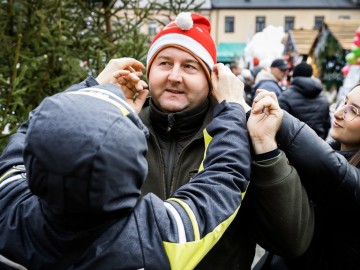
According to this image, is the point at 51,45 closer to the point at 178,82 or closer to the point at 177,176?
the point at 178,82

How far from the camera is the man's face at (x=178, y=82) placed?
170 centimetres

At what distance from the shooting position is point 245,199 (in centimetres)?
152

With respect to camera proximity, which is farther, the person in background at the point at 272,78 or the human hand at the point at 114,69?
the person in background at the point at 272,78

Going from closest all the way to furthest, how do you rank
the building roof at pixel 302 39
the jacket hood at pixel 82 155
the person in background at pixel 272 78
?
the jacket hood at pixel 82 155
the person in background at pixel 272 78
the building roof at pixel 302 39

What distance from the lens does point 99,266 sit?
106cm

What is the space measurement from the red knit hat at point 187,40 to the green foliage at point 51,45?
1.39 metres

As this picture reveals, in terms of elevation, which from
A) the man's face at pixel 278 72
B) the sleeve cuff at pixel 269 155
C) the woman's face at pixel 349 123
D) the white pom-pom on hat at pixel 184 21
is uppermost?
the white pom-pom on hat at pixel 184 21

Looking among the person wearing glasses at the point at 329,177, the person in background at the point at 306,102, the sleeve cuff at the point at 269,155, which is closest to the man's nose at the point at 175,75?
the person wearing glasses at the point at 329,177

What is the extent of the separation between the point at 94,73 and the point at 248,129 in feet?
9.05

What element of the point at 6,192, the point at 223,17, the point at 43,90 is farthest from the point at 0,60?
the point at 223,17

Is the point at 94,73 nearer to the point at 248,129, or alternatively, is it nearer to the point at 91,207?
the point at 248,129

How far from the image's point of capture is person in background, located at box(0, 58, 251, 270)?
0.97 metres

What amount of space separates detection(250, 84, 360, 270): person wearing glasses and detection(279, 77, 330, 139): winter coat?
3861mm

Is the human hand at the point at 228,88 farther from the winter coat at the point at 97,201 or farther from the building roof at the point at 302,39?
the building roof at the point at 302,39
